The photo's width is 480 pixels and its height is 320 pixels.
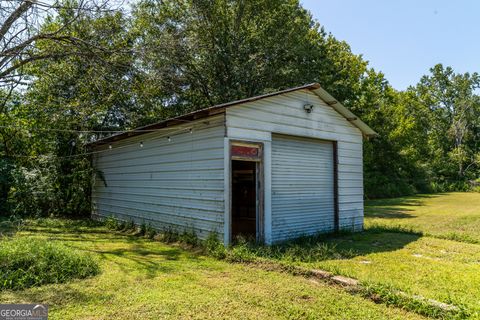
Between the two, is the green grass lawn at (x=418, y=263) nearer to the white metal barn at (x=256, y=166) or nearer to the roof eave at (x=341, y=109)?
the white metal barn at (x=256, y=166)

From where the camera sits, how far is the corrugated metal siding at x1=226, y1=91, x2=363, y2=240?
6.95 metres

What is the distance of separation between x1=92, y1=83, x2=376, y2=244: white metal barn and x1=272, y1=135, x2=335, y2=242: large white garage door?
0.02 metres

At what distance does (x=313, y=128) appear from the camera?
27.5 feet

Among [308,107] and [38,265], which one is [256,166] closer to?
[308,107]

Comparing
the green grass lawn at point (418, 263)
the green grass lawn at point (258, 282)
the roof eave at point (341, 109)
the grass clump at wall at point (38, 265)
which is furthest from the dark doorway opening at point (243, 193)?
the grass clump at wall at point (38, 265)

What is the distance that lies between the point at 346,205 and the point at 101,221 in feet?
26.0

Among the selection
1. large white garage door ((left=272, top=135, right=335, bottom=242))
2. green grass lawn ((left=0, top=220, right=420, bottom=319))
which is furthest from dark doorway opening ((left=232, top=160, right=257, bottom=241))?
green grass lawn ((left=0, top=220, right=420, bottom=319))

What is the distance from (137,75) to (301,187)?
560cm

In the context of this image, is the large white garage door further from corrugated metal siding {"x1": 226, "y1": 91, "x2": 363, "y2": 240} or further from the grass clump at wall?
the grass clump at wall

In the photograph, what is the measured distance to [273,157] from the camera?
7543 mm

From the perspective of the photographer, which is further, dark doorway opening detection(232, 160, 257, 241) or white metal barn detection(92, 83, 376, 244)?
dark doorway opening detection(232, 160, 257, 241)

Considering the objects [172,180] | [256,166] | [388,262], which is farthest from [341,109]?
[172,180]

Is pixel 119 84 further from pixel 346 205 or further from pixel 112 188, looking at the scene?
pixel 346 205

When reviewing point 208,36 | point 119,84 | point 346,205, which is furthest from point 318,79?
point 119,84
